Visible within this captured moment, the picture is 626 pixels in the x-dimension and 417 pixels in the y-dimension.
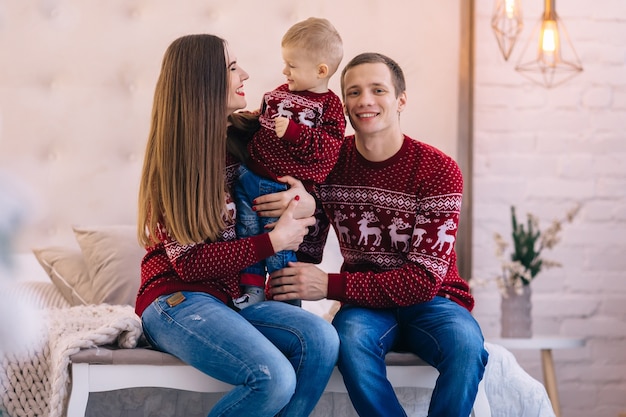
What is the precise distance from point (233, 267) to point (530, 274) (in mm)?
1284

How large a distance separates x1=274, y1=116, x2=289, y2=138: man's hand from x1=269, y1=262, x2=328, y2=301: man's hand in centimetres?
27

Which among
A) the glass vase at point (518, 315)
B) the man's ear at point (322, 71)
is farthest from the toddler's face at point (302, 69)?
the glass vase at point (518, 315)

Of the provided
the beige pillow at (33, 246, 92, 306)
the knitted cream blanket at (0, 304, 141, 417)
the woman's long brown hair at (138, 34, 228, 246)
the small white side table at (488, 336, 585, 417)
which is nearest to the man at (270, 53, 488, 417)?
the woman's long brown hair at (138, 34, 228, 246)

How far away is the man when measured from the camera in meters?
1.34

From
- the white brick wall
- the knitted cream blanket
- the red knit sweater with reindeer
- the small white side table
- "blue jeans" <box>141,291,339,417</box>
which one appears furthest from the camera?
the white brick wall

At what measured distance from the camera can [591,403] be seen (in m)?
2.64

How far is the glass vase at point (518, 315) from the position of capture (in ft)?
7.51

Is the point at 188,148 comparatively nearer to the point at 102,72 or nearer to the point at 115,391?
the point at 115,391

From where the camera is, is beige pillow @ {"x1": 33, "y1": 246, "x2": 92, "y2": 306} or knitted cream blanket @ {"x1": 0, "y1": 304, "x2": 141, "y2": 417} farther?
beige pillow @ {"x1": 33, "y1": 246, "x2": 92, "y2": 306}

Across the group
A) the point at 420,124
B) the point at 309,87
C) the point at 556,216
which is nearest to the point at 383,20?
the point at 420,124

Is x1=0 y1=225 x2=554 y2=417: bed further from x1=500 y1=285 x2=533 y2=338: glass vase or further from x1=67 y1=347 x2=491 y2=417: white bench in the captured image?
x1=500 y1=285 x2=533 y2=338: glass vase

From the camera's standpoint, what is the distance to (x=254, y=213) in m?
1.49

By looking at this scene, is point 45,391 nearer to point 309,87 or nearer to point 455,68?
point 309,87

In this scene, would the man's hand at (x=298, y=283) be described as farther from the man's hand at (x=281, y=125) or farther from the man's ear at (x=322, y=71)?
the man's ear at (x=322, y=71)
